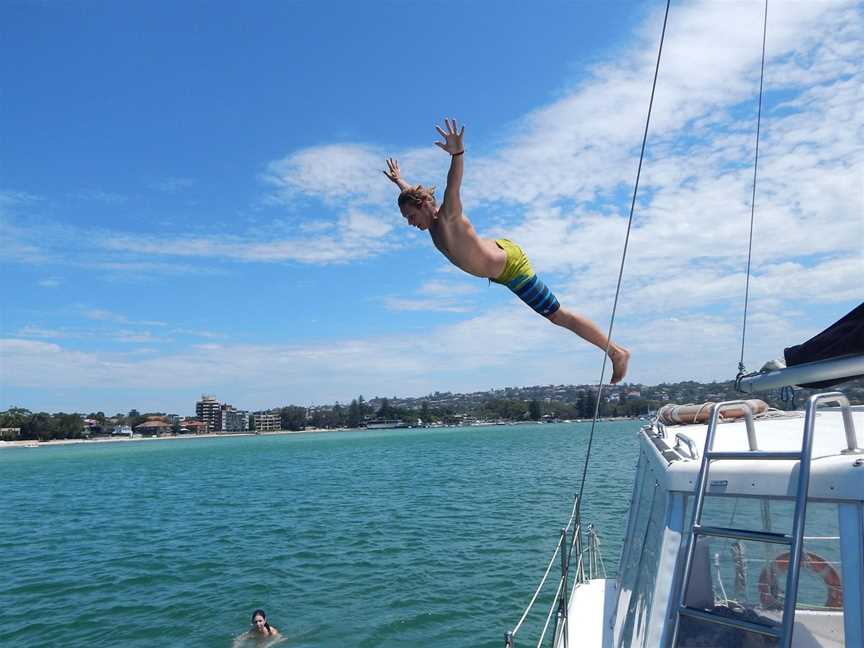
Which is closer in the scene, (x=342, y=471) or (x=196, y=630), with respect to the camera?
(x=196, y=630)

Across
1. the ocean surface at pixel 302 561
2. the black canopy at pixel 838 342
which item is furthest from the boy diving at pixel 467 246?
the ocean surface at pixel 302 561

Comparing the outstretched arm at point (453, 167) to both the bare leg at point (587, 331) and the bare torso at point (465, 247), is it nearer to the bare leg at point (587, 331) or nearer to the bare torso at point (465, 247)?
the bare torso at point (465, 247)

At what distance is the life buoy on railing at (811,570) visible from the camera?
363 cm

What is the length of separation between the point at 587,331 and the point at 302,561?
18.3m

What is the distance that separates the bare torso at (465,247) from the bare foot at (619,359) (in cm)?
143

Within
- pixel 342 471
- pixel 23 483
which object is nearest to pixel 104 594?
pixel 342 471

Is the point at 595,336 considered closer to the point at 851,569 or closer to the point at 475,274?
the point at 475,274

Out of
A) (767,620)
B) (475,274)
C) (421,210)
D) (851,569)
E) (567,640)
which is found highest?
(421,210)

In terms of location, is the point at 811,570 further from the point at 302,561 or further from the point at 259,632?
the point at 302,561

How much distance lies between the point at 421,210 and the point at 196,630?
14.3 metres

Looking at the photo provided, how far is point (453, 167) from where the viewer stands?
13.6ft

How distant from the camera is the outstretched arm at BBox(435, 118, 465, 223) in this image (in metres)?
4.10

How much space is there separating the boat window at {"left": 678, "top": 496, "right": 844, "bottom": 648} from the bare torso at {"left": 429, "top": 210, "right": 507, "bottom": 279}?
2.06 metres

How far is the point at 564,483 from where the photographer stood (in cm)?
3753
